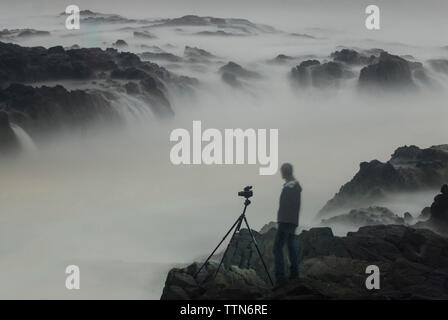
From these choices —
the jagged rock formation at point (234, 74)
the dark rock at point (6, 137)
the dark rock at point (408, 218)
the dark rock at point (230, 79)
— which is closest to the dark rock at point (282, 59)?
the jagged rock formation at point (234, 74)

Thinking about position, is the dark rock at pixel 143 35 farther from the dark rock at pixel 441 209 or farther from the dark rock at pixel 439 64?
the dark rock at pixel 441 209

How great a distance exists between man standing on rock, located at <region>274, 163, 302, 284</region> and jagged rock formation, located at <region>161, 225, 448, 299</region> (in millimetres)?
368

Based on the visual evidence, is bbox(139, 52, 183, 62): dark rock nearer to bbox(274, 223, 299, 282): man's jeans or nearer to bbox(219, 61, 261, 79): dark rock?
bbox(219, 61, 261, 79): dark rock

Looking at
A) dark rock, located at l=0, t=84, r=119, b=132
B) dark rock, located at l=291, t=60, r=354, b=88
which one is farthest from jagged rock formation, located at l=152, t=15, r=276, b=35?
dark rock, located at l=291, t=60, r=354, b=88

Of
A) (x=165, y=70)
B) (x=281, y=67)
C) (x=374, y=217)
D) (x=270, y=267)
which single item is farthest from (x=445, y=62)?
(x=270, y=267)

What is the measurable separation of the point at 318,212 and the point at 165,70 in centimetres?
3033

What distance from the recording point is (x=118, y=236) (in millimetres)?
43750

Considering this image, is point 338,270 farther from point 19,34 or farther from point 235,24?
point 19,34

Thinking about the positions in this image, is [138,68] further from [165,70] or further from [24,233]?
[24,233]

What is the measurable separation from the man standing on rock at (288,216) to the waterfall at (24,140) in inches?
1554

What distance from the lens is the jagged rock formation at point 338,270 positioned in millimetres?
10352

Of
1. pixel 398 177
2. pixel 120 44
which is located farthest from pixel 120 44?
pixel 398 177

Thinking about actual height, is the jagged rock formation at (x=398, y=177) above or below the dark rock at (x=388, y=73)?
below

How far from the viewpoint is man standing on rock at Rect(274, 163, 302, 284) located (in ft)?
33.0
